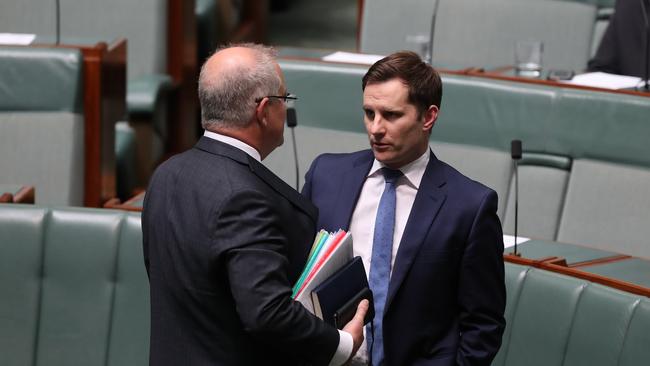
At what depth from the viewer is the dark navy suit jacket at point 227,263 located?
3.19 ft

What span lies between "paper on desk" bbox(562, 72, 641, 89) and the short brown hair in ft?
3.18


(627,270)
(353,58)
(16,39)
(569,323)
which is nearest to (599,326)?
(569,323)

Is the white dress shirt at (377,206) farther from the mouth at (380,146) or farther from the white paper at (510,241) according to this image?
the white paper at (510,241)

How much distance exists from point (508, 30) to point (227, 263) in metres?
1.93

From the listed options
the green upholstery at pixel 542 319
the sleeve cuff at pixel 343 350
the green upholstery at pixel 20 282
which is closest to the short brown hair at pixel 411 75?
the sleeve cuff at pixel 343 350

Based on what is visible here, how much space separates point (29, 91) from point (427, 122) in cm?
117

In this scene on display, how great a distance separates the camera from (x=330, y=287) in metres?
1.06

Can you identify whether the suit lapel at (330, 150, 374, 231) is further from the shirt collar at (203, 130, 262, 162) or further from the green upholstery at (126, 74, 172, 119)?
the green upholstery at (126, 74, 172, 119)

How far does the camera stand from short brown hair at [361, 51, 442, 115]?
3.79ft

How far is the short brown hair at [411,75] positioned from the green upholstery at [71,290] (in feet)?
1.93

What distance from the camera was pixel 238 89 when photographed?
3.32 feet

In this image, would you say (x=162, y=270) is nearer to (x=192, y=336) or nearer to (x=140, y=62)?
(x=192, y=336)

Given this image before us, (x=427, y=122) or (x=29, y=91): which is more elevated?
(x=427, y=122)

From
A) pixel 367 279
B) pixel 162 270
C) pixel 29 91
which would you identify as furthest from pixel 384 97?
pixel 29 91
